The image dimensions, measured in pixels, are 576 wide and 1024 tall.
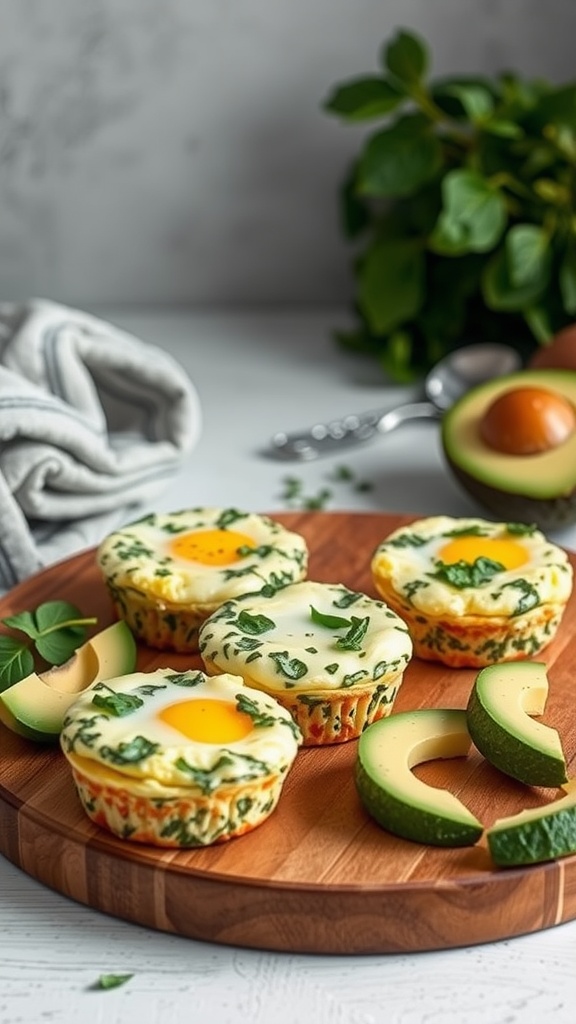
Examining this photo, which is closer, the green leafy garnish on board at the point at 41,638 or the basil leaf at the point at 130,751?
the basil leaf at the point at 130,751

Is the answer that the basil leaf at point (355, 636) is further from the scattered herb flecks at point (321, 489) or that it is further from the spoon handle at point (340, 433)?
the spoon handle at point (340, 433)

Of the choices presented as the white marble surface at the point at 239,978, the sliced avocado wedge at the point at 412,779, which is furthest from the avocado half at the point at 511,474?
the white marble surface at the point at 239,978

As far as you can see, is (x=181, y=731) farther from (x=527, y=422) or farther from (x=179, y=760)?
(x=527, y=422)

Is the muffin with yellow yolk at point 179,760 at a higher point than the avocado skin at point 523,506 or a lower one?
higher

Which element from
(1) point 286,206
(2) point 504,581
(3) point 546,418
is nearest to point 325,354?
(1) point 286,206

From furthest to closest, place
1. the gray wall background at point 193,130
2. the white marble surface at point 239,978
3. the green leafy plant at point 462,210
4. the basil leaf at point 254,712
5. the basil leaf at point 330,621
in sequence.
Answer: the gray wall background at point 193,130 → the green leafy plant at point 462,210 → the basil leaf at point 330,621 → the basil leaf at point 254,712 → the white marble surface at point 239,978

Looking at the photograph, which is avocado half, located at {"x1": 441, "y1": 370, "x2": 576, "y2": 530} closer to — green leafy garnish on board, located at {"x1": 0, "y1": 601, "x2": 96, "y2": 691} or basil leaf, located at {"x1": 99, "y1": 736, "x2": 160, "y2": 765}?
green leafy garnish on board, located at {"x1": 0, "y1": 601, "x2": 96, "y2": 691}
